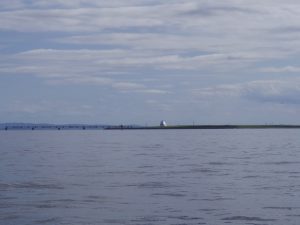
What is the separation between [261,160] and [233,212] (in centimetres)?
3040

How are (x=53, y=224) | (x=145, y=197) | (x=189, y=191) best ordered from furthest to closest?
(x=189, y=191), (x=145, y=197), (x=53, y=224)

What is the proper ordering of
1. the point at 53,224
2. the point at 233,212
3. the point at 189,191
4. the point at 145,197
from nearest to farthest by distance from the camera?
the point at 53,224
the point at 233,212
the point at 145,197
the point at 189,191

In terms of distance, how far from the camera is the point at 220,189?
34875 mm

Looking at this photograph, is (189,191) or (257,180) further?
(257,180)

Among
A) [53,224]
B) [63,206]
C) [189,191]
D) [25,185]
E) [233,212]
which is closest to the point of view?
[53,224]

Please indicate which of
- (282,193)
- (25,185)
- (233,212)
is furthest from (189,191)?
(25,185)

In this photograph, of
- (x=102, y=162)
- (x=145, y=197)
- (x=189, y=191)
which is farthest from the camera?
(x=102, y=162)

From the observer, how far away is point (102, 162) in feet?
183

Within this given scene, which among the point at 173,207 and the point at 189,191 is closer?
the point at 173,207

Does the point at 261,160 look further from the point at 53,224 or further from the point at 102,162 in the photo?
the point at 53,224

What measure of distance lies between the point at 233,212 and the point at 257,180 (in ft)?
39.5

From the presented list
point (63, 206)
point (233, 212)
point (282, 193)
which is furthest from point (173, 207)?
point (282, 193)

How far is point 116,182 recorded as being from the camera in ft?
126

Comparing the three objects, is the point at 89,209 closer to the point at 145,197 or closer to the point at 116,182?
the point at 145,197
